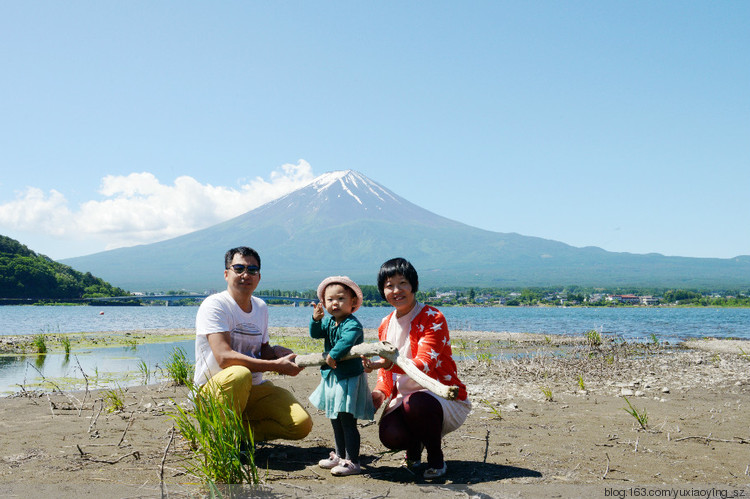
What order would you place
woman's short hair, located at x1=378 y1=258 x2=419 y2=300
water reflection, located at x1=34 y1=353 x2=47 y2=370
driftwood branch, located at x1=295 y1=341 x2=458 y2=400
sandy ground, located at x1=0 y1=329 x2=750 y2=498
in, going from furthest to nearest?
1. water reflection, located at x1=34 y1=353 x2=47 y2=370
2. woman's short hair, located at x1=378 y1=258 x2=419 y2=300
3. sandy ground, located at x1=0 y1=329 x2=750 y2=498
4. driftwood branch, located at x1=295 y1=341 x2=458 y2=400

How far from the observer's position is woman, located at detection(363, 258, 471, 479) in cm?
363

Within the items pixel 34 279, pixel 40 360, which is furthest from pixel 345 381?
pixel 34 279

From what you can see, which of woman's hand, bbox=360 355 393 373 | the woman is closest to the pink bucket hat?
the woman

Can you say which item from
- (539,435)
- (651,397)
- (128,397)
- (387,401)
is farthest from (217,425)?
(651,397)

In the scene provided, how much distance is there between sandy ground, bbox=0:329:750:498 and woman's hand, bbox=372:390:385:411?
17.0 inches

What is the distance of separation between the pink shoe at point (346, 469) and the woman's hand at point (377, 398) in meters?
0.38

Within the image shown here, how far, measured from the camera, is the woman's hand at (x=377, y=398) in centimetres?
386

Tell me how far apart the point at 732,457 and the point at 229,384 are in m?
3.52

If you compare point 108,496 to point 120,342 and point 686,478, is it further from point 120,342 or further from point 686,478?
point 120,342

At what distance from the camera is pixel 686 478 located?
351 cm

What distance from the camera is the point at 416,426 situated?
12.0 feet

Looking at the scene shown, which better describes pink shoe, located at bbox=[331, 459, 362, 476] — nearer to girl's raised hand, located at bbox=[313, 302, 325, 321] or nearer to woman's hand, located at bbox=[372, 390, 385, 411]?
woman's hand, located at bbox=[372, 390, 385, 411]

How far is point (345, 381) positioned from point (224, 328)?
1.00m

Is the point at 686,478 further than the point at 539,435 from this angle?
No
